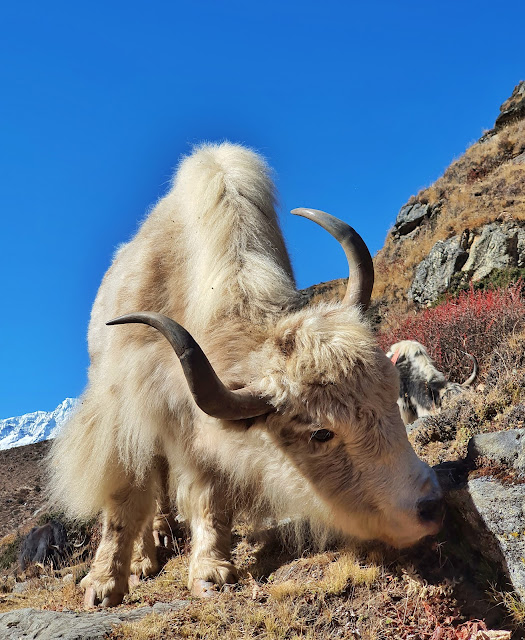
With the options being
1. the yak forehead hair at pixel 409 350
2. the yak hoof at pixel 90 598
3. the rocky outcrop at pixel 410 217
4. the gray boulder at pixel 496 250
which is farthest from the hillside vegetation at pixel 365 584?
the rocky outcrop at pixel 410 217

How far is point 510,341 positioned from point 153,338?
14.4 feet

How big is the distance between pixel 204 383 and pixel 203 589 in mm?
1617

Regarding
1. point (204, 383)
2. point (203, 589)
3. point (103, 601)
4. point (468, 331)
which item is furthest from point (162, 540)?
point (468, 331)

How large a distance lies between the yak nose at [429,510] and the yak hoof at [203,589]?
56.5 inches

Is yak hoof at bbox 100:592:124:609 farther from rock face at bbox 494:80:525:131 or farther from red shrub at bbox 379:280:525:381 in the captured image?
rock face at bbox 494:80:525:131

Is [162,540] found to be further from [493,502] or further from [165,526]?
[493,502]

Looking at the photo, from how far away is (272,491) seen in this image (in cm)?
342

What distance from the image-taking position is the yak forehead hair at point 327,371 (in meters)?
3.02

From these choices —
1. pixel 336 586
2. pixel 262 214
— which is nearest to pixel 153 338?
pixel 262 214

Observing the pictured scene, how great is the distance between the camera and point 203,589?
12.2 ft

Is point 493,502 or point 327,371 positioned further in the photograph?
point 493,502

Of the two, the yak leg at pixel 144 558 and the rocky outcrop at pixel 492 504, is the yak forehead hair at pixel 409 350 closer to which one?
the rocky outcrop at pixel 492 504

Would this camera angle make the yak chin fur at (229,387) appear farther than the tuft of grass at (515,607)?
Yes

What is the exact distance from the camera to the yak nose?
297 centimetres
